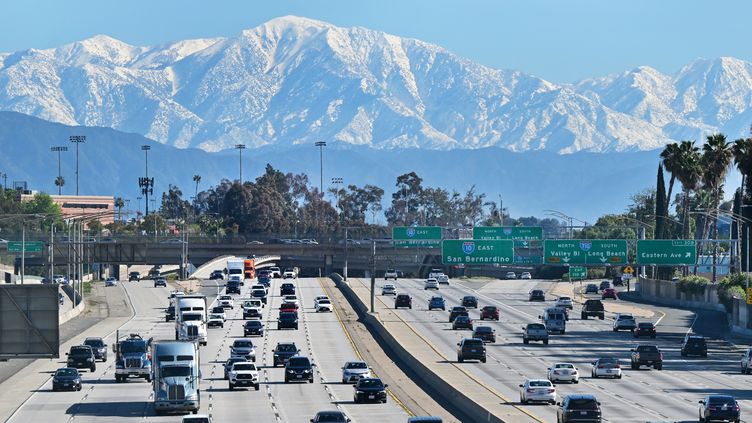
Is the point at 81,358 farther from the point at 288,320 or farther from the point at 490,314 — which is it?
the point at 490,314

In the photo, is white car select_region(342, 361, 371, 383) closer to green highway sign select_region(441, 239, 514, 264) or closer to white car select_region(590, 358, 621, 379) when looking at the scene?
white car select_region(590, 358, 621, 379)

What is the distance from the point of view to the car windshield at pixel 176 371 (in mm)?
68000

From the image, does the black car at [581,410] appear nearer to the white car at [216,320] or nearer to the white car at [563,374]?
the white car at [563,374]

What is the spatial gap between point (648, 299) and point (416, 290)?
2778 centimetres

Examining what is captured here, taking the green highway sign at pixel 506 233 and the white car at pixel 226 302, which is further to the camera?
the green highway sign at pixel 506 233

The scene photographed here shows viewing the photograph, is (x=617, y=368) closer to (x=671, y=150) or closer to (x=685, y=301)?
(x=685, y=301)

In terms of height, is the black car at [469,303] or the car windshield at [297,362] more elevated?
the black car at [469,303]

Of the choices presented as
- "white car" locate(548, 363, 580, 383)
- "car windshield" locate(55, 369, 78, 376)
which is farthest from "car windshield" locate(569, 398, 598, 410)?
"car windshield" locate(55, 369, 78, 376)

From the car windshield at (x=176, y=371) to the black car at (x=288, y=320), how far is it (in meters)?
54.4

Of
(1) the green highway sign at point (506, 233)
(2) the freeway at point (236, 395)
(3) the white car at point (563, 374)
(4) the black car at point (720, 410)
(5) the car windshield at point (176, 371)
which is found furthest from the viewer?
(1) the green highway sign at point (506, 233)

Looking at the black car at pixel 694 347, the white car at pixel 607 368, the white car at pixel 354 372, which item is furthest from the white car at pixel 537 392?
the black car at pixel 694 347

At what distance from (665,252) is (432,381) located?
7203 cm

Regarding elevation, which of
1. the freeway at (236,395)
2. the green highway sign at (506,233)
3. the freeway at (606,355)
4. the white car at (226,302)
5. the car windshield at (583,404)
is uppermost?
the green highway sign at (506,233)

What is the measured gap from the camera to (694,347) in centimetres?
10031
